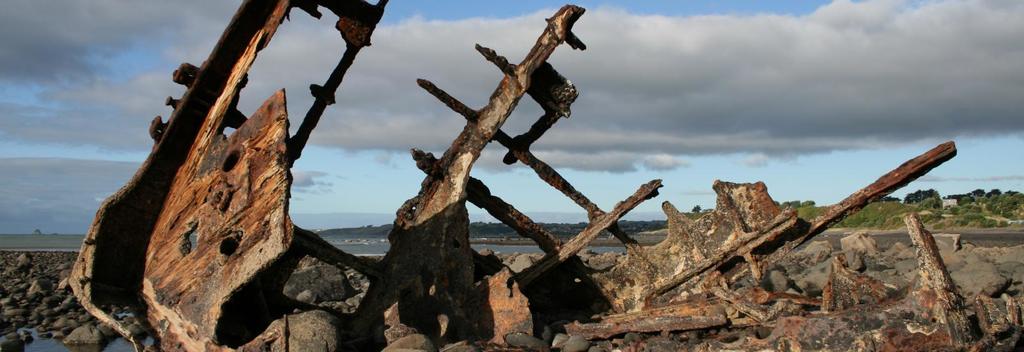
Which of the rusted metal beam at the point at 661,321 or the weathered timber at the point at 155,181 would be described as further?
the rusted metal beam at the point at 661,321

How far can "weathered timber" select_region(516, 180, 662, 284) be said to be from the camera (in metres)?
8.03

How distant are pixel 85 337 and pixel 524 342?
6788mm

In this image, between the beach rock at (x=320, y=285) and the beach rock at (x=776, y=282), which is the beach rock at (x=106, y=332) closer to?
the beach rock at (x=320, y=285)

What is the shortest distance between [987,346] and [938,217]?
4504 centimetres

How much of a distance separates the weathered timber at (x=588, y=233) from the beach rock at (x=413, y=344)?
5.36ft

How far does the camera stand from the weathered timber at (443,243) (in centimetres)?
752

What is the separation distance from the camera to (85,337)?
10.9 metres

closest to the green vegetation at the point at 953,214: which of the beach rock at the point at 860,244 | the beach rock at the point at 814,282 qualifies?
the beach rock at the point at 860,244

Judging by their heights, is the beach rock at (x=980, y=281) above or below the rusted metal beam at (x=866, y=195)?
below

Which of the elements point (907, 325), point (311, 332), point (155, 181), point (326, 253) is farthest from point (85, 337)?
point (907, 325)

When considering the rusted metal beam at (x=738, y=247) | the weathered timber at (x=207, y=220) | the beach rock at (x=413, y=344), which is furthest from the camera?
the rusted metal beam at (x=738, y=247)

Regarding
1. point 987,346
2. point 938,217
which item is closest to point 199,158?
point 987,346

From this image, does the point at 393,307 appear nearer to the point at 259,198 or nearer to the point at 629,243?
the point at 259,198

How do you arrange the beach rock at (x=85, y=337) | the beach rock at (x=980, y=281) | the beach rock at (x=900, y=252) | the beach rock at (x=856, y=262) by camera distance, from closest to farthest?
1. the beach rock at (x=85, y=337)
2. the beach rock at (x=980, y=281)
3. the beach rock at (x=856, y=262)
4. the beach rock at (x=900, y=252)
